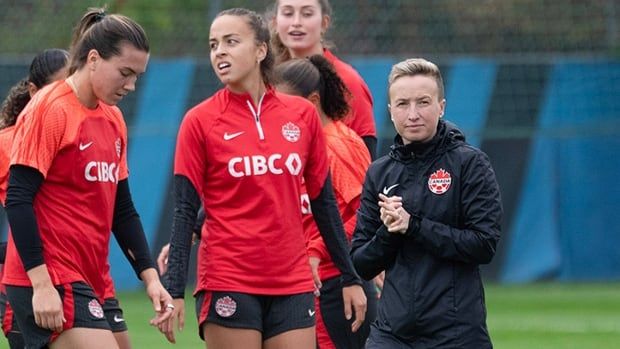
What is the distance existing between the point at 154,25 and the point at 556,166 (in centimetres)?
525

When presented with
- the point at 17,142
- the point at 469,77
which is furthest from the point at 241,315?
the point at 469,77

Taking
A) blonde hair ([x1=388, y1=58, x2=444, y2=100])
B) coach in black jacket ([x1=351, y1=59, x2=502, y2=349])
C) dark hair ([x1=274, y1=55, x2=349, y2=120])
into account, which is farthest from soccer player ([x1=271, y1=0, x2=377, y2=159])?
coach in black jacket ([x1=351, y1=59, x2=502, y2=349])

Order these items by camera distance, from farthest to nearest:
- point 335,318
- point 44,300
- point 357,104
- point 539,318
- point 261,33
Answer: point 539,318 < point 357,104 < point 335,318 < point 261,33 < point 44,300

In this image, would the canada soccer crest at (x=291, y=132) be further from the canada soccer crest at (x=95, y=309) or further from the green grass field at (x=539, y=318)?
the green grass field at (x=539, y=318)

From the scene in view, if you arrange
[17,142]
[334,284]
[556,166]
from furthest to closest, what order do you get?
[556,166] → [334,284] → [17,142]

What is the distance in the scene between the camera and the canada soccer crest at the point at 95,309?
605 centimetres

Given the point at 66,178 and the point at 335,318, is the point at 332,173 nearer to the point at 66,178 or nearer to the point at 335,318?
the point at 335,318

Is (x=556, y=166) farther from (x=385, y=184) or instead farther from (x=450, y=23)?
(x=385, y=184)

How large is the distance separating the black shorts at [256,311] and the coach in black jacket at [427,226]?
0.33 m

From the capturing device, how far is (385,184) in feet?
20.6

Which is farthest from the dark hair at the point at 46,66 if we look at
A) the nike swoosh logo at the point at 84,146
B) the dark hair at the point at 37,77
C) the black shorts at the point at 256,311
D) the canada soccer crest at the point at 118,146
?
the black shorts at the point at 256,311

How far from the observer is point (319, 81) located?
296 inches

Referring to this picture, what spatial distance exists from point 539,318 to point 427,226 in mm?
8615

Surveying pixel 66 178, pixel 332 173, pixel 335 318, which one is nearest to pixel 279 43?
pixel 332 173
